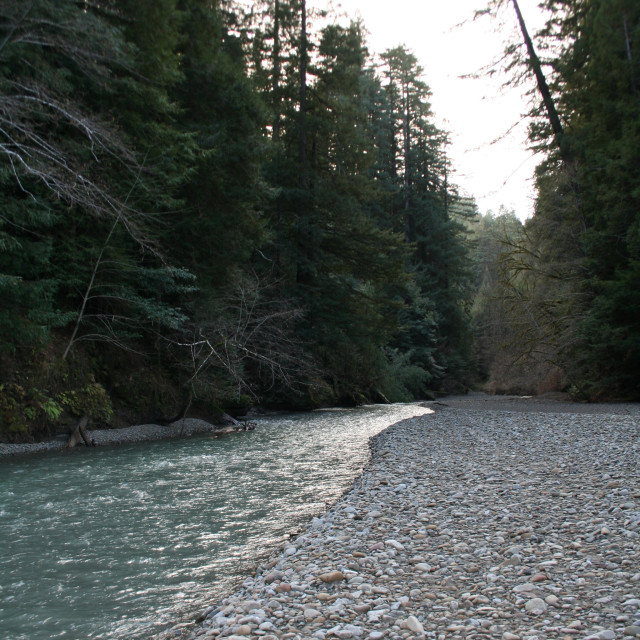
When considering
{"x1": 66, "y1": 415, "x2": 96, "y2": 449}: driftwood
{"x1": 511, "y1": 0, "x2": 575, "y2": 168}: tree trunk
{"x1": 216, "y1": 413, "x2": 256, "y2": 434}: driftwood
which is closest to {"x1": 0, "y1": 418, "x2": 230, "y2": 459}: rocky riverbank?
{"x1": 66, "y1": 415, "x2": 96, "y2": 449}: driftwood

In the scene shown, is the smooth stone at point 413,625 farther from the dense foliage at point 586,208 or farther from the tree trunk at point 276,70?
the tree trunk at point 276,70

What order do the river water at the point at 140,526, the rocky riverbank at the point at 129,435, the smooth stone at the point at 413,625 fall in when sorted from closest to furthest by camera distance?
the smooth stone at the point at 413,625
the river water at the point at 140,526
the rocky riverbank at the point at 129,435

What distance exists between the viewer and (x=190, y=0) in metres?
15.9

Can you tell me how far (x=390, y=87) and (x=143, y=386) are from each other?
39.0m

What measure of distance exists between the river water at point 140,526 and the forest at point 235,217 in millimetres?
3170

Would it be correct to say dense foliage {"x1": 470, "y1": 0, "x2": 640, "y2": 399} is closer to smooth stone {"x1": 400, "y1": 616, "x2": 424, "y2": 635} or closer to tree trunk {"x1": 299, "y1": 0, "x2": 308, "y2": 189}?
tree trunk {"x1": 299, "y1": 0, "x2": 308, "y2": 189}

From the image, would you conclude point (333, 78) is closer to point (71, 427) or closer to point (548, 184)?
point (548, 184)

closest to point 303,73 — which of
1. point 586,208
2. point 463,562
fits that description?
point 586,208

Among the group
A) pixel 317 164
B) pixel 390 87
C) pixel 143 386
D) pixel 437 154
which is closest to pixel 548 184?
pixel 317 164

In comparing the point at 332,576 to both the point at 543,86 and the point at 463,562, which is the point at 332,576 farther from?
the point at 543,86

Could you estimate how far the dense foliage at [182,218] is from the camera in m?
9.59

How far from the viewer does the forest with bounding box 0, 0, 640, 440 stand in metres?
9.80

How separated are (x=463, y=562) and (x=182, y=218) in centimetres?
1250

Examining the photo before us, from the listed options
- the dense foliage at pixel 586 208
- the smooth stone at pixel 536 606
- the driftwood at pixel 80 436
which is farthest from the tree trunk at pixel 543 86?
the smooth stone at pixel 536 606
